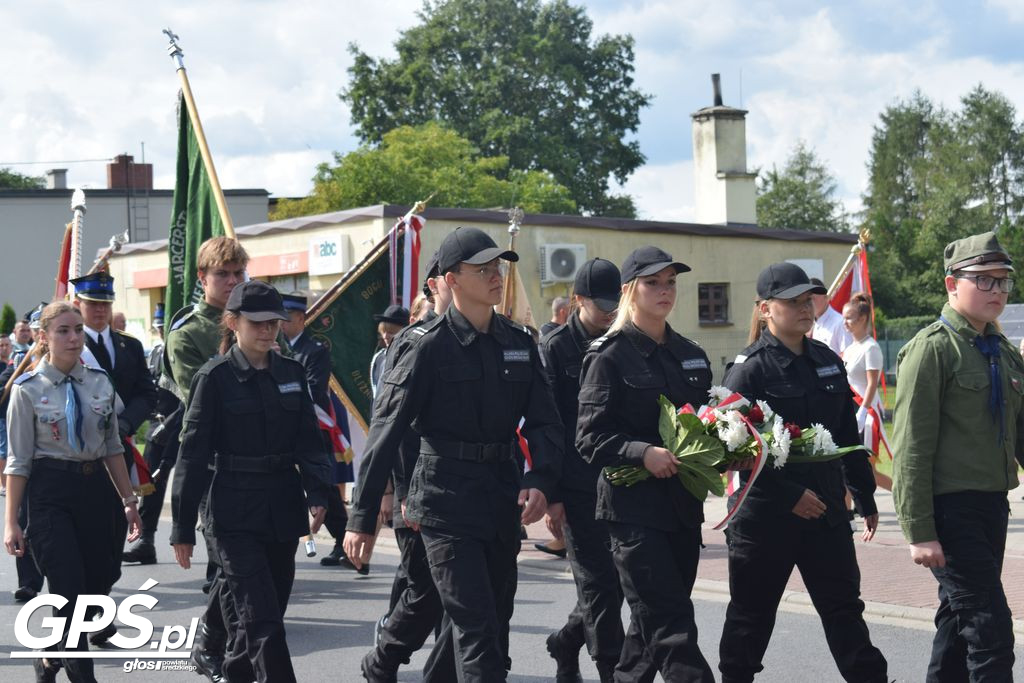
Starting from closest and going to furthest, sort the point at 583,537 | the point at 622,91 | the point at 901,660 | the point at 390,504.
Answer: the point at 390,504, the point at 583,537, the point at 901,660, the point at 622,91

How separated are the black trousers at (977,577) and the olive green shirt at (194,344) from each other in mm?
4042

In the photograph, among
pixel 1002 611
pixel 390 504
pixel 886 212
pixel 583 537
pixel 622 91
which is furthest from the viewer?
pixel 886 212

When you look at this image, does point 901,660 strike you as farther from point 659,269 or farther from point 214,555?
point 214,555

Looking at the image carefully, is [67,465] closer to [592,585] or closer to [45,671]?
[45,671]

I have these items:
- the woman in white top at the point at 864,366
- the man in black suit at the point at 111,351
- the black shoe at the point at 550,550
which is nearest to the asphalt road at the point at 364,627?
the black shoe at the point at 550,550

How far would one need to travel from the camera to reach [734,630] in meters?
5.91

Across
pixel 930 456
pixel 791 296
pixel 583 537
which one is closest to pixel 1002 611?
pixel 930 456

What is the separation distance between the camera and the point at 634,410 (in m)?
5.73

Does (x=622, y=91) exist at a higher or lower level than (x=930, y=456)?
higher

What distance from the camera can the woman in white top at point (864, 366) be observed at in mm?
12094

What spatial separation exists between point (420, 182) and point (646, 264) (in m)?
46.6

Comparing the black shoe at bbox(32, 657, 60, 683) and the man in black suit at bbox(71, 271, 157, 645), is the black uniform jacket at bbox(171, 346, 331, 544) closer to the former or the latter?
the black shoe at bbox(32, 657, 60, 683)

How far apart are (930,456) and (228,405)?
306 cm

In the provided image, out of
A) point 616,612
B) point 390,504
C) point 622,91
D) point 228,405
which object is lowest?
point 616,612
